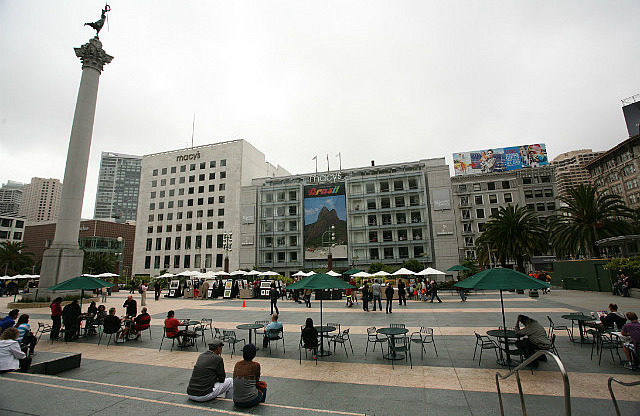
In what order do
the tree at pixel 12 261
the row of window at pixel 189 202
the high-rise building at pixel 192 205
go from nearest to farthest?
the tree at pixel 12 261
the high-rise building at pixel 192 205
the row of window at pixel 189 202

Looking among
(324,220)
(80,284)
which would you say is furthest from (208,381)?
(324,220)

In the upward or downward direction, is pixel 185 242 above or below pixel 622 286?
above

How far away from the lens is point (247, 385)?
5688mm

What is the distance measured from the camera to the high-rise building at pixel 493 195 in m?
70.5

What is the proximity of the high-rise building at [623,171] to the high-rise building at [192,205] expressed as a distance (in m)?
78.6

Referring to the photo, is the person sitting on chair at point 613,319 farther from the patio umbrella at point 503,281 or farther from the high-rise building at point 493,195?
the high-rise building at point 493,195

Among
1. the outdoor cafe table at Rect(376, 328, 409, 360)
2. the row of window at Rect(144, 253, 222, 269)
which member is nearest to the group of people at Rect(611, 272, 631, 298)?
the outdoor cafe table at Rect(376, 328, 409, 360)

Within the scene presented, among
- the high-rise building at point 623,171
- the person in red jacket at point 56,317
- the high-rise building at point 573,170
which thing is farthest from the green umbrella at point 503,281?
the high-rise building at point 573,170

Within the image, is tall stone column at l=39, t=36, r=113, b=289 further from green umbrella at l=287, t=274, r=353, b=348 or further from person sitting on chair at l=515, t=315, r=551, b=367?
person sitting on chair at l=515, t=315, r=551, b=367

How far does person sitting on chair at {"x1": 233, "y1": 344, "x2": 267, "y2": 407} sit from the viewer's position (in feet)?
18.5

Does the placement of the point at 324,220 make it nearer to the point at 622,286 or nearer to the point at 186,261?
the point at 186,261

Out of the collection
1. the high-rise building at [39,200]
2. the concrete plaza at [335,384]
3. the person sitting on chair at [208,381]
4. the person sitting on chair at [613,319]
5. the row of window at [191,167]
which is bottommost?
the concrete plaza at [335,384]

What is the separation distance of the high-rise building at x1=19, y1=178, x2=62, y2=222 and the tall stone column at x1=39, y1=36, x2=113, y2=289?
210m

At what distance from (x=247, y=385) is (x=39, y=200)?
25047 cm
